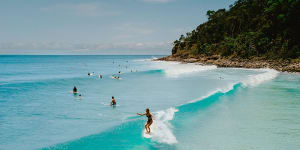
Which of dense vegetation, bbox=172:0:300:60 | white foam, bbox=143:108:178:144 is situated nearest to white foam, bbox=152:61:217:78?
dense vegetation, bbox=172:0:300:60

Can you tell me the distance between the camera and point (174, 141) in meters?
11.2

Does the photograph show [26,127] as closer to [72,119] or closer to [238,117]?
[72,119]

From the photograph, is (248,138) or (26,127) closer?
(248,138)

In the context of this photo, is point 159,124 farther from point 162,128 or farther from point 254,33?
point 254,33

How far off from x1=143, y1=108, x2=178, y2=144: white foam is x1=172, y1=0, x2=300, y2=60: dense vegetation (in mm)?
46103

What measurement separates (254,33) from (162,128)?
6308cm

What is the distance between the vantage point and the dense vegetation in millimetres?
53156

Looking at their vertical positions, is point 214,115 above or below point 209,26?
below

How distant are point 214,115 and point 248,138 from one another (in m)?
4.37

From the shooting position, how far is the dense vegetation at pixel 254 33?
53156 millimetres

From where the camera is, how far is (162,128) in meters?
13.1

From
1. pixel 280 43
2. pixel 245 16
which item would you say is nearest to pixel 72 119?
pixel 280 43

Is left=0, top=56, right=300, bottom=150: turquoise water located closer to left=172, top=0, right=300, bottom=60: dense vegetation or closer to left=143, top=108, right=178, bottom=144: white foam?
left=143, top=108, right=178, bottom=144: white foam

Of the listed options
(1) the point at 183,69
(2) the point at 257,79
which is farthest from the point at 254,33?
(2) the point at 257,79
